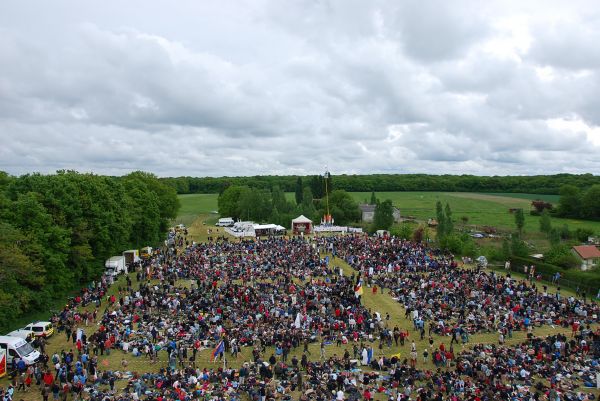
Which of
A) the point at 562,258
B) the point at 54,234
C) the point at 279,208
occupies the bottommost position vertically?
the point at 562,258

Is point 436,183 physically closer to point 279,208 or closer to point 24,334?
point 279,208

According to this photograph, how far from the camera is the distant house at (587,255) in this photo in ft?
143

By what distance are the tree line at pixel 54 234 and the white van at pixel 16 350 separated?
9.30 feet

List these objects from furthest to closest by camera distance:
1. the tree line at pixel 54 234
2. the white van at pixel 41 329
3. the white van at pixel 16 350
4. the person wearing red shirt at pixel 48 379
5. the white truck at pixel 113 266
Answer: the white truck at pixel 113 266
the tree line at pixel 54 234
the white van at pixel 41 329
the white van at pixel 16 350
the person wearing red shirt at pixel 48 379

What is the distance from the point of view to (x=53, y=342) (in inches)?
955

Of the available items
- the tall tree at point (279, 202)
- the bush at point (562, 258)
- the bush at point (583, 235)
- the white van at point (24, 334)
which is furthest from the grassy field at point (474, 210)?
the white van at point (24, 334)

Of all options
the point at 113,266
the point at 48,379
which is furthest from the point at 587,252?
the point at 48,379

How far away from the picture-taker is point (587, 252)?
148 feet

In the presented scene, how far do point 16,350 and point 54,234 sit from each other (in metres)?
11.3

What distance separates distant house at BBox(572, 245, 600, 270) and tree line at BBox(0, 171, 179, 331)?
43.3 meters

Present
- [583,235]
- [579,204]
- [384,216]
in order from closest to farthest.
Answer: [583,235], [384,216], [579,204]

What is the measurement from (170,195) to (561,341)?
178 feet

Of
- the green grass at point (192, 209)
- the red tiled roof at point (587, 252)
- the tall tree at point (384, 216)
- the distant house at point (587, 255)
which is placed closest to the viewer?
the distant house at point (587, 255)

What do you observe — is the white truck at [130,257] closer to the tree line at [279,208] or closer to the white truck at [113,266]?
the white truck at [113,266]
